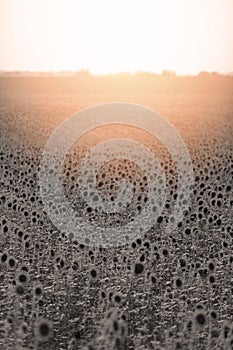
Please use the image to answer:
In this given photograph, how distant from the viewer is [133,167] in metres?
5.92

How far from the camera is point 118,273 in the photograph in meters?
3.40

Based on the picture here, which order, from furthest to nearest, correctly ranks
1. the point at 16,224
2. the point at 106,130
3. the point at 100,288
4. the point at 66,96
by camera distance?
the point at 66,96 < the point at 106,130 < the point at 16,224 < the point at 100,288


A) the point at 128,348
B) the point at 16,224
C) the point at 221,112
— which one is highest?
the point at 221,112

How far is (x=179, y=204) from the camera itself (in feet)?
15.8

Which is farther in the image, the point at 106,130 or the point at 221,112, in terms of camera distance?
the point at 221,112

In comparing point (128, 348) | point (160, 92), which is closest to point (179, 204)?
point (128, 348)

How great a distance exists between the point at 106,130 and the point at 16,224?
4560 mm

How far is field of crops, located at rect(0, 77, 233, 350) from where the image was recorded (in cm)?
264

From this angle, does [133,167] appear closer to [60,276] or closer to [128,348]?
[60,276]

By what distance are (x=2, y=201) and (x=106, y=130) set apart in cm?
397

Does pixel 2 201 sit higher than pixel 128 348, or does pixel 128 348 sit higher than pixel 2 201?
pixel 2 201

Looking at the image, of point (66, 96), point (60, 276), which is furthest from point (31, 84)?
point (60, 276)

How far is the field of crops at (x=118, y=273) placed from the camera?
2.64m

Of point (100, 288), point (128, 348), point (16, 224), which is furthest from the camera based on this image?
point (16, 224)
